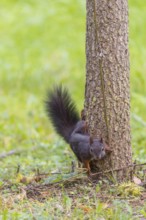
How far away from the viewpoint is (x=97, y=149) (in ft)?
13.3

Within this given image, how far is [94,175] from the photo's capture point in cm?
425

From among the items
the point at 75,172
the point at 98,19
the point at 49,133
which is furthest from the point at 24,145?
the point at 98,19

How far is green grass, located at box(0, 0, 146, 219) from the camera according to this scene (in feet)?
12.7

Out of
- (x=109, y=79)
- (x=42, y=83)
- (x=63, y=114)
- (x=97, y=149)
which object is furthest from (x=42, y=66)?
(x=97, y=149)

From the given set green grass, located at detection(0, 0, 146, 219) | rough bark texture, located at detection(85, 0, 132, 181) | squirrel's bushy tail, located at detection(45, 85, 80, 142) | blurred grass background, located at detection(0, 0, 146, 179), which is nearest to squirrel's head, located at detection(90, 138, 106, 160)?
rough bark texture, located at detection(85, 0, 132, 181)

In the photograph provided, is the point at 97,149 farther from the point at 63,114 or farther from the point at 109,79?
the point at 63,114

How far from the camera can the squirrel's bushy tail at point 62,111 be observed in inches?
183

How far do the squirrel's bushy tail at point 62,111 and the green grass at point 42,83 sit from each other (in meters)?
0.37

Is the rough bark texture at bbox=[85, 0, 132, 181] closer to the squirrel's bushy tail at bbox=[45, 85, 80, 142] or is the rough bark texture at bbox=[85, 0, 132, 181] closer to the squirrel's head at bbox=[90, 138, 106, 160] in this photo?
the squirrel's head at bbox=[90, 138, 106, 160]

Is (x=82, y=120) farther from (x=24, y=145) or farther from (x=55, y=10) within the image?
(x=55, y=10)

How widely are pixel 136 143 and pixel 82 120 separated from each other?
6.75ft

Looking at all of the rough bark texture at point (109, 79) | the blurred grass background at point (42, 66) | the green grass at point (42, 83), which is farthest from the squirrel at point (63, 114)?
the blurred grass background at point (42, 66)

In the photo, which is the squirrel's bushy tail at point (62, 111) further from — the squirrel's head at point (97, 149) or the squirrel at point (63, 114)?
the squirrel's head at point (97, 149)

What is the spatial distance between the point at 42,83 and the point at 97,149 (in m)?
4.88
